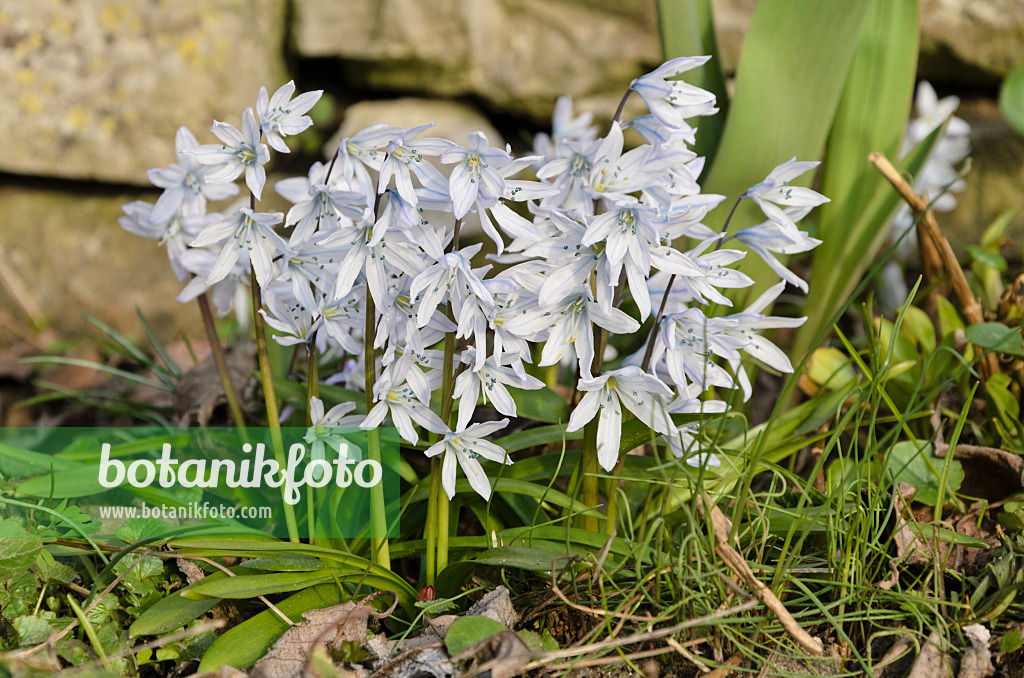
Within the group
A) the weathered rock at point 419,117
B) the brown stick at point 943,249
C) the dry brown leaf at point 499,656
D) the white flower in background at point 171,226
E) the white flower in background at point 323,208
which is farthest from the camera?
the weathered rock at point 419,117

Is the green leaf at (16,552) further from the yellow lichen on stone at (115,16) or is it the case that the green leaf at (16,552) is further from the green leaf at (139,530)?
the yellow lichen on stone at (115,16)

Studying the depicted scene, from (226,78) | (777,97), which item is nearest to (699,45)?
(777,97)

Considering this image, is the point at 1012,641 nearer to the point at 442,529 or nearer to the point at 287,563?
the point at 442,529

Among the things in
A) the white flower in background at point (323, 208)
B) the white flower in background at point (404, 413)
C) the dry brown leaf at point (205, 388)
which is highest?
the white flower in background at point (323, 208)

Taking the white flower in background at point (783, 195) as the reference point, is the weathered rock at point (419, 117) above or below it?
below

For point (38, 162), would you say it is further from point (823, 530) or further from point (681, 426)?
point (823, 530)

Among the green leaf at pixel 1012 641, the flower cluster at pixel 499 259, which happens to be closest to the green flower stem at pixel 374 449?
the flower cluster at pixel 499 259
